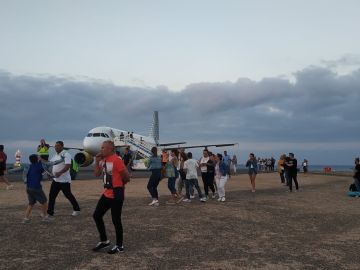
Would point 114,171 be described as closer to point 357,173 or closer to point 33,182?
point 33,182

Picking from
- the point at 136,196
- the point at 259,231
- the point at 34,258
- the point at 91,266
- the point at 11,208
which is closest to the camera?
the point at 91,266

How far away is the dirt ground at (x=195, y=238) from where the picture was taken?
607 cm

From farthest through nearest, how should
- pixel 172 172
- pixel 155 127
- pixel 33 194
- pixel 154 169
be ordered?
1. pixel 155 127
2. pixel 172 172
3. pixel 154 169
4. pixel 33 194

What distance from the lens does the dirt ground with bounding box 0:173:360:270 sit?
6066 mm

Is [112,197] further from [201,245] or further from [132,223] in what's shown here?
[132,223]

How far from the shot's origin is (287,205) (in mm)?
12883

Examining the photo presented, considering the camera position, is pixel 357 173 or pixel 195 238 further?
pixel 357 173

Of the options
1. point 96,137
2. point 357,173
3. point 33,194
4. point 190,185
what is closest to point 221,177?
point 190,185

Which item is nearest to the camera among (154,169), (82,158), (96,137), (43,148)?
(154,169)

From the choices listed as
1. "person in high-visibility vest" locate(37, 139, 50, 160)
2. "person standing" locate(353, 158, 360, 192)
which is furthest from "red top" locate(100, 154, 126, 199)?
"person in high-visibility vest" locate(37, 139, 50, 160)

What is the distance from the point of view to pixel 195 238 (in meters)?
7.77

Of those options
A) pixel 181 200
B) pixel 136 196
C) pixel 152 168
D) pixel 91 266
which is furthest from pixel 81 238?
pixel 136 196

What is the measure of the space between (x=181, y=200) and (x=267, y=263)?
770cm

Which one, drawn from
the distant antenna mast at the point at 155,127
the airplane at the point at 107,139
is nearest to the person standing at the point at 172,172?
the airplane at the point at 107,139
